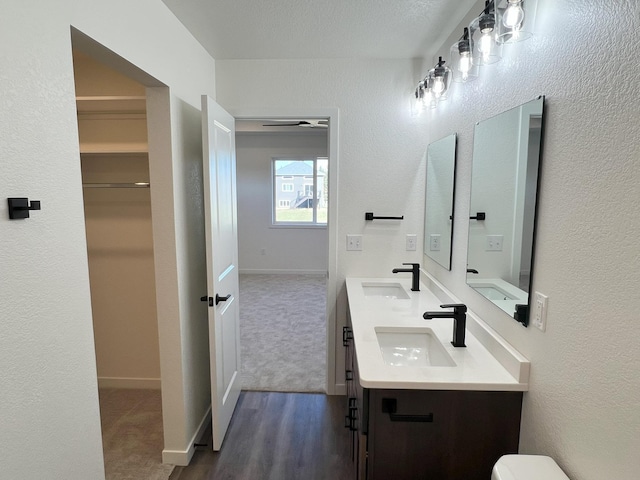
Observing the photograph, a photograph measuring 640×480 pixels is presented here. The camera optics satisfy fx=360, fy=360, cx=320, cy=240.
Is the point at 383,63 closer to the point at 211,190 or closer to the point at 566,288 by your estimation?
the point at 211,190

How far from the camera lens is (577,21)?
1.03 metres

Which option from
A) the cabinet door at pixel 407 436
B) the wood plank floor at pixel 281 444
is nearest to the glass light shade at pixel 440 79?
the cabinet door at pixel 407 436

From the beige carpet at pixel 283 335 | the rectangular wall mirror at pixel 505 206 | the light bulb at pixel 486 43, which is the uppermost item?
the light bulb at pixel 486 43

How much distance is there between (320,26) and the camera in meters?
1.98

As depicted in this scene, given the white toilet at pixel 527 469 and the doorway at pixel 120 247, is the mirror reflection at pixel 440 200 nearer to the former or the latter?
the white toilet at pixel 527 469

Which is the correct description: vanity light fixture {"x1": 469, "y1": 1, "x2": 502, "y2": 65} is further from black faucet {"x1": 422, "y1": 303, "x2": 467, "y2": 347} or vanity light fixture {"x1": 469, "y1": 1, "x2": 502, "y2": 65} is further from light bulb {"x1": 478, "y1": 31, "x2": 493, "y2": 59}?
black faucet {"x1": 422, "y1": 303, "x2": 467, "y2": 347}

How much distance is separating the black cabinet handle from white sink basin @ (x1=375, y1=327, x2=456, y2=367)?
1.19 feet

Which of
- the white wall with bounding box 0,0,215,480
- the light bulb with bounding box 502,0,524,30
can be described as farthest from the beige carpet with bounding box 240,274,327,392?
the light bulb with bounding box 502,0,524,30

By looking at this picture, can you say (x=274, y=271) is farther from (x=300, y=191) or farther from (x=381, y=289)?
(x=381, y=289)

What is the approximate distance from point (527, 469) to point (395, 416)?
0.43 m

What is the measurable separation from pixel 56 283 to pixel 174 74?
4.13 feet

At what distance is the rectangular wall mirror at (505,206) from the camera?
127 cm

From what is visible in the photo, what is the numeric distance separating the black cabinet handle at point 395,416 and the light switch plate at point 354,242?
1.46 metres

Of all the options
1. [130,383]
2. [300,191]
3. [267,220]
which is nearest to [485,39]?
[130,383]
